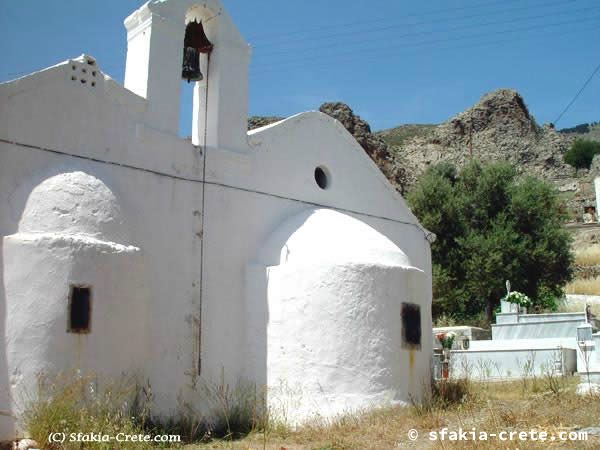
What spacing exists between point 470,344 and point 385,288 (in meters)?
8.50

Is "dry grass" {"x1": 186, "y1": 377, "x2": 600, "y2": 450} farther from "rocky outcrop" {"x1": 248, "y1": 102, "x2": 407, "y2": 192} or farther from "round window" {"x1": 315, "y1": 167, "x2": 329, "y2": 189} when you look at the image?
"rocky outcrop" {"x1": 248, "y1": 102, "x2": 407, "y2": 192}

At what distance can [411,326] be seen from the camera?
1035 cm

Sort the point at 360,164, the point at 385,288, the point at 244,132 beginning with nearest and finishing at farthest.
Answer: the point at 385,288 → the point at 244,132 → the point at 360,164

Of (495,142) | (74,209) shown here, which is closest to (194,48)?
(74,209)

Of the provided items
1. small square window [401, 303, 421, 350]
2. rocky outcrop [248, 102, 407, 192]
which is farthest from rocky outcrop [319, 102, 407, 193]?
small square window [401, 303, 421, 350]

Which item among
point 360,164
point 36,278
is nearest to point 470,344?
point 360,164

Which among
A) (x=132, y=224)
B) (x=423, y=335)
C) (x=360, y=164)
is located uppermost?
(x=360, y=164)

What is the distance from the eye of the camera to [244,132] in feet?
35.3

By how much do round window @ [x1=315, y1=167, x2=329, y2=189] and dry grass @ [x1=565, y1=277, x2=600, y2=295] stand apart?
19883 millimetres

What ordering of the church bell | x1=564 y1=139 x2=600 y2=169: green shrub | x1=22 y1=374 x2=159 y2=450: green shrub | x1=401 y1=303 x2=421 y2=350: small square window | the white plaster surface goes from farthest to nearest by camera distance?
x1=564 y1=139 x2=600 y2=169: green shrub, the church bell, x1=401 y1=303 x2=421 y2=350: small square window, the white plaster surface, x1=22 y1=374 x2=159 y2=450: green shrub

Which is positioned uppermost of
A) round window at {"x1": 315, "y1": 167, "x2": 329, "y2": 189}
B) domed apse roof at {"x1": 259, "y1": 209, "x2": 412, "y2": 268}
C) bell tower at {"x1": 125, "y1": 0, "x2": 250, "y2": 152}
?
bell tower at {"x1": 125, "y1": 0, "x2": 250, "y2": 152}

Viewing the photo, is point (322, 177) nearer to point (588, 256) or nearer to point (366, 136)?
point (366, 136)

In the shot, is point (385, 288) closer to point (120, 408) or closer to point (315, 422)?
point (315, 422)

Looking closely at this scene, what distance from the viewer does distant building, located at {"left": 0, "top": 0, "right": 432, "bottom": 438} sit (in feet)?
25.2
